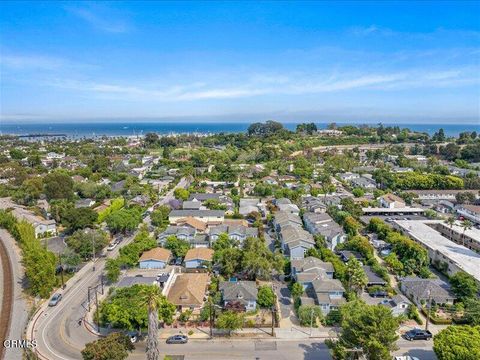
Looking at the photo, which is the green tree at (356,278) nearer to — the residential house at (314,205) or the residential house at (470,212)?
the residential house at (314,205)

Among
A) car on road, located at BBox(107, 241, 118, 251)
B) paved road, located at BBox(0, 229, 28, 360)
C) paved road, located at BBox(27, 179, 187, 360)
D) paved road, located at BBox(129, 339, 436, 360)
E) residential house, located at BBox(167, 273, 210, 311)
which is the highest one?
residential house, located at BBox(167, 273, 210, 311)

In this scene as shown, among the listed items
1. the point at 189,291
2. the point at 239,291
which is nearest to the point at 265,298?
the point at 239,291

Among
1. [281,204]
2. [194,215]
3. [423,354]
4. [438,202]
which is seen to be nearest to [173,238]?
[194,215]

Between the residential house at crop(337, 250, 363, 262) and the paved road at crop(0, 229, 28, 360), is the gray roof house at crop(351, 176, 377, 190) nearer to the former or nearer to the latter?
the residential house at crop(337, 250, 363, 262)

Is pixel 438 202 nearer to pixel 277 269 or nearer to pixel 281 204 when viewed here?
pixel 281 204

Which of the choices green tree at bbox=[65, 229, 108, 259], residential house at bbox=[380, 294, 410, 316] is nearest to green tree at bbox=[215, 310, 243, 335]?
residential house at bbox=[380, 294, 410, 316]
